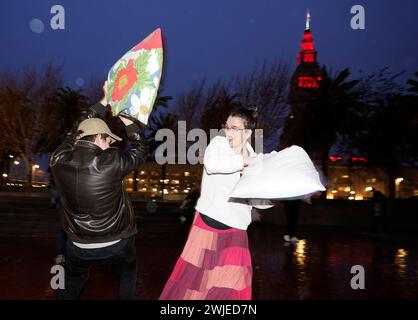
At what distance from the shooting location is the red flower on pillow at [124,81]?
348cm

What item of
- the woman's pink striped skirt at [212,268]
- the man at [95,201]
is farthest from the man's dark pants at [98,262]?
the woman's pink striped skirt at [212,268]

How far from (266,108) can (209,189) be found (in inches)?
923

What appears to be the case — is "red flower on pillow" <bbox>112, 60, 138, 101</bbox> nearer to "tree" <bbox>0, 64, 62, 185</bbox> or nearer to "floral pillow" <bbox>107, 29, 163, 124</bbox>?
"floral pillow" <bbox>107, 29, 163, 124</bbox>

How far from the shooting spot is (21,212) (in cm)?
1377

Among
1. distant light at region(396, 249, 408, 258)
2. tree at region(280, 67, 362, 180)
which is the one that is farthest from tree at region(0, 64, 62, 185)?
distant light at region(396, 249, 408, 258)

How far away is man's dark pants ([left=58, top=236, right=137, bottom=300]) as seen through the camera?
10.6 feet

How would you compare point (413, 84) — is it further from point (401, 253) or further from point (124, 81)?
point (124, 81)

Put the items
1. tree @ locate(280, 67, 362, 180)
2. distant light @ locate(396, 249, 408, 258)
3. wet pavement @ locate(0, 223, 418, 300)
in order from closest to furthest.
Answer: wet pavement @ locate(0, 223, 418, 300), distant light @ locate(396, 249, 408, 258), tree @ locate(280, 67, 362, 180)

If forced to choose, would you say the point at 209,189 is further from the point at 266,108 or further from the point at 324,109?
the point at 324,109

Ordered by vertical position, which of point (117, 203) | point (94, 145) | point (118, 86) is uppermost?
point (118, 86)

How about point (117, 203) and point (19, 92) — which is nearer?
point (117, 203)

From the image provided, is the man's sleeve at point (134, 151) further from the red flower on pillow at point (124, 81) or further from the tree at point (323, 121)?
the tree at point (323, 121)
